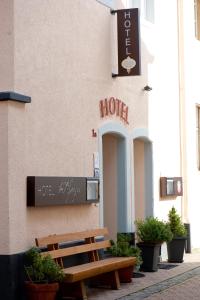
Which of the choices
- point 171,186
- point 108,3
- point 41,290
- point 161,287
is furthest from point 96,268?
point 171,186

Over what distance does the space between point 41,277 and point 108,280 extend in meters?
1.81

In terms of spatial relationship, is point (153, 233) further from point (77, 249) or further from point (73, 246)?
point (77, 249)

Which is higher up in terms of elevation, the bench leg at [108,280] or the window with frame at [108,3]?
the window with frame at [108,3]

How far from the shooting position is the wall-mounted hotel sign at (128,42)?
34.3 feet

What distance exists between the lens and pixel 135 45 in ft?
34.4

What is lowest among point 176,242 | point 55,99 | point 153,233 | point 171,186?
point 176,242

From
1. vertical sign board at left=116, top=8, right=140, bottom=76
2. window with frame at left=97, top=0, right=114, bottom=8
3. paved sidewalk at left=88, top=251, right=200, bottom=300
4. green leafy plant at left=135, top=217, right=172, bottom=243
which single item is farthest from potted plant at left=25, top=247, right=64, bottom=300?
Answer: window with frame at left=97, top=0, right=114, bottom=8

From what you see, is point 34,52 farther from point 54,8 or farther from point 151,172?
point 151,172

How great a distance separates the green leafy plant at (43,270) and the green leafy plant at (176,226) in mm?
4902

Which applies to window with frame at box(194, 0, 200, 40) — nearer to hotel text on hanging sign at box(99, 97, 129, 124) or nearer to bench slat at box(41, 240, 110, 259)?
hotel text on hanging sign at box(99, 97, 129, 124)

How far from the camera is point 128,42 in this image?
10.6 meters

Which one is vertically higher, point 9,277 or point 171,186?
point 171,186

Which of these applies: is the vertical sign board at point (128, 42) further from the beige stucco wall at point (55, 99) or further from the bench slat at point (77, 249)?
the bench slat at point (77, 249)

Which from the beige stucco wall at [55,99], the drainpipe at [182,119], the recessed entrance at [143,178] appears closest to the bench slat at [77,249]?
the beige stucco wall at [55,99]
